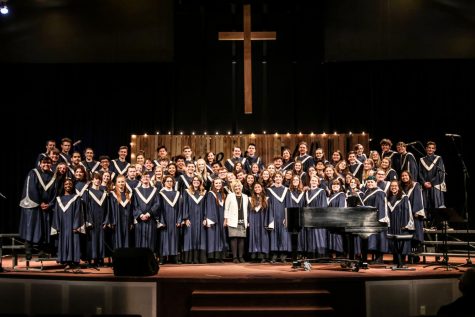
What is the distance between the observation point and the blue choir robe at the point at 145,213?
31.2ft

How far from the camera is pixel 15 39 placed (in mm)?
13062

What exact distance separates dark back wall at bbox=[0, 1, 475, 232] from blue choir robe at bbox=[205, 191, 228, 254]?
11.0 feet

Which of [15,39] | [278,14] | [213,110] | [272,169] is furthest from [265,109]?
[15,39]

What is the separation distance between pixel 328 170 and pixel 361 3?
15.9 feet

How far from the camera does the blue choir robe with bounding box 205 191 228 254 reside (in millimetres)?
9903

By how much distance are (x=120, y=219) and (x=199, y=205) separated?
134 centimetres

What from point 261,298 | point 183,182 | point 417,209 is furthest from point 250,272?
point 417,209

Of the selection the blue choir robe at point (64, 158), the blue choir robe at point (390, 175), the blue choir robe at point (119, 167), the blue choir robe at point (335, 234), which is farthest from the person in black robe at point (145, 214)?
the blue choir robe at point (390, 175)

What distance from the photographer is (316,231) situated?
9.92 metres

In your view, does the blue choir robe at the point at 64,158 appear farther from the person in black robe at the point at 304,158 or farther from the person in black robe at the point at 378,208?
the person in black robe at the point at 378,208

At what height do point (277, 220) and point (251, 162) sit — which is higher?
point (251, 162)

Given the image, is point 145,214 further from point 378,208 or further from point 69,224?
point 378,208


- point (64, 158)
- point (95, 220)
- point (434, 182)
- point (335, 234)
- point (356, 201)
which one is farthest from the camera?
point (434, 182)

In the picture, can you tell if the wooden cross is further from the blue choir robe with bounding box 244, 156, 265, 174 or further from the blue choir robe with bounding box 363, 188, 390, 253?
the blue choir robe with bounding box 363, 188, 390, 253
